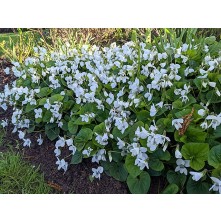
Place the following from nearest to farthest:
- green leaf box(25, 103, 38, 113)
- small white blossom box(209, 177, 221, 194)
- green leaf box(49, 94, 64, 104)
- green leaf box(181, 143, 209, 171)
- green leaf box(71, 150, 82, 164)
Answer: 1. small white blossom box(209, 177, 221, 194)
2. green leaf box(181, 143, 209, 171)
3. green leaf box(71, 150, 82, 164)
4. green leaf box(49, 94, 64, 104)
5. green leaf box(25, 103, 38, 113)

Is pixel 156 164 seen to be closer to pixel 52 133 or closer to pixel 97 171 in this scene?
pixel 97 171

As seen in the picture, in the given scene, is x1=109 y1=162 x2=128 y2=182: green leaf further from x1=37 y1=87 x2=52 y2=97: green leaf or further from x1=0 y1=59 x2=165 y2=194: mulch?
x1=37 y1=87 x2=52 y2=97: green leaf

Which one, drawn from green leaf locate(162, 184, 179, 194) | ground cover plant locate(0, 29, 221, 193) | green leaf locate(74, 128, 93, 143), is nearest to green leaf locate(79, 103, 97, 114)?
ground cover plant locate(0, 29, 221, 193)

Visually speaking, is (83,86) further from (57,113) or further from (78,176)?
(78,176)

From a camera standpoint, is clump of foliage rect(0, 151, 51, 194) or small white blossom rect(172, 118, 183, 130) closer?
small white blossom rect(172, 118, 183, 130)

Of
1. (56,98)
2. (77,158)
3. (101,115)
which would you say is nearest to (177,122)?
(101,115)

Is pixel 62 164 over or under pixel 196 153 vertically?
under
